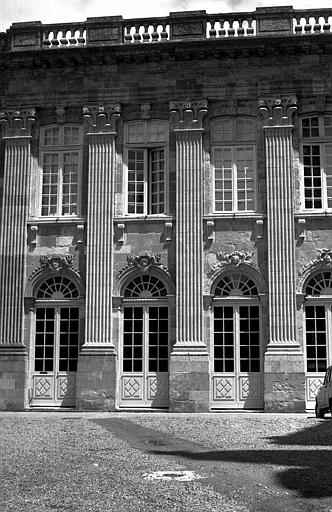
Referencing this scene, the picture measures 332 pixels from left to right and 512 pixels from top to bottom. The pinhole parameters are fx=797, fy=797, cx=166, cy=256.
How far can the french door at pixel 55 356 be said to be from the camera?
21609mm

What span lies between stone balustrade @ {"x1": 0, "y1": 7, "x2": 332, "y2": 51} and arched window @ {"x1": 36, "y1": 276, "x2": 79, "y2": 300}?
6679 millimetres

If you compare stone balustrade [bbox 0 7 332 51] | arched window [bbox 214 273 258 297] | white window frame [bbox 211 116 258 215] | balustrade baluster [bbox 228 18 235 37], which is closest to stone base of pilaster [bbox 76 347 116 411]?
arched window [bbox 214 273 258 297]

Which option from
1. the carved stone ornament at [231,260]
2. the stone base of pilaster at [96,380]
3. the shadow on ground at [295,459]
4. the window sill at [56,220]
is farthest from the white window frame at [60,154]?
the shadow on ground at [295,459]

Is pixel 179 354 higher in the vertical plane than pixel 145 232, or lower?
lower

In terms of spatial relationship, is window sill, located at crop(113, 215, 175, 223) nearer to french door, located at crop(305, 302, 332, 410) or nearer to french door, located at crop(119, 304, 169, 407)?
french door, located at crop(119, 304, 169, 407)

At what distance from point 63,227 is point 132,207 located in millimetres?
2011

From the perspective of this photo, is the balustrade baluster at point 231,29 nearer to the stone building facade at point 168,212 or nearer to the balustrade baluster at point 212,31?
the stone building facade at point 168,212

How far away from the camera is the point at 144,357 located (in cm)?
2141

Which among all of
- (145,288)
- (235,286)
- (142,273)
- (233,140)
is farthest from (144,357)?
(233,140)

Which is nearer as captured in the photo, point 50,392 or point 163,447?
point 163,447

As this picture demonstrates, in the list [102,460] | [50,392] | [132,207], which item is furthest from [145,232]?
[102,460]

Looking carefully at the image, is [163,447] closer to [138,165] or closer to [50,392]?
[50,392]

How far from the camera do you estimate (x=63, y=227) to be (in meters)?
22.3

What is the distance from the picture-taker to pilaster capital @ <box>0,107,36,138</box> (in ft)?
74.6
